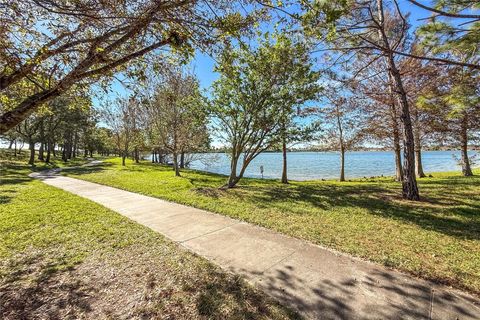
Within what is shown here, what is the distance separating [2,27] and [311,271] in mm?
5589

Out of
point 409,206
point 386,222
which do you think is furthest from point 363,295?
point 409,206

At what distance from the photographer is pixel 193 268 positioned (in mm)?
3389

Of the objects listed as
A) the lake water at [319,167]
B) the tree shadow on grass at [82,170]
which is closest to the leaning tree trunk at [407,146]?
the lake water at [319,167]

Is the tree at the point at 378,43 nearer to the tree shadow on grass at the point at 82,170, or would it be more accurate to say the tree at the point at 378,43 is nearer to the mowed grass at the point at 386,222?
the mowed grass at the point at 386,222

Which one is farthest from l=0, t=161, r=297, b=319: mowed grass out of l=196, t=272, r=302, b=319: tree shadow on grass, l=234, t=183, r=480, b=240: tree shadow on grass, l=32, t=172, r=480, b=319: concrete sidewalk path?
l=234, t=183, r=480, b=240: tree shadow on grass

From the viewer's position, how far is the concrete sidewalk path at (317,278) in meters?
2.51

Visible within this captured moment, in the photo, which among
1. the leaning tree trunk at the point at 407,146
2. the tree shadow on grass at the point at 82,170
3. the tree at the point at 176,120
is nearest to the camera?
the leaning tree trunk at the point at 407,146

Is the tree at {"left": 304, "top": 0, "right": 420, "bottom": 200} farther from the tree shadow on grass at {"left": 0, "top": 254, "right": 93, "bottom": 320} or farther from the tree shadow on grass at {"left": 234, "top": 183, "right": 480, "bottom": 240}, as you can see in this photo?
the tree shadow on grass at {"left": 0, "top": 254, "right": 93, "bottom": 320}

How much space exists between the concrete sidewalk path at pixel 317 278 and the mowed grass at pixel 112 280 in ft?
0.94

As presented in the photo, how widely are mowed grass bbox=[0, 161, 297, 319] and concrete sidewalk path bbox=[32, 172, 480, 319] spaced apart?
286 mm

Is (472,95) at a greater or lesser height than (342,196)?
greater

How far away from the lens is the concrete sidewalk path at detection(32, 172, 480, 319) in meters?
2.51

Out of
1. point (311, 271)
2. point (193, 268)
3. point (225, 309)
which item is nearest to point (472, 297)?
point (311, 271)

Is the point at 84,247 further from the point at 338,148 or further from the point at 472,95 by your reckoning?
the point at 338,148
